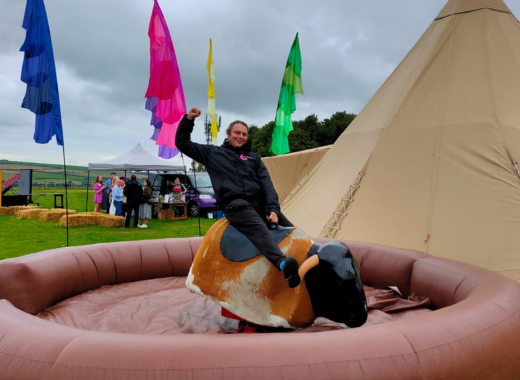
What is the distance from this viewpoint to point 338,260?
2.66 meters

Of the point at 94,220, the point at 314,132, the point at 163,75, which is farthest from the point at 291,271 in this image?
the point at 314,132

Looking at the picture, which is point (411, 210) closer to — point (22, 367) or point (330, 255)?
point (330, 255)

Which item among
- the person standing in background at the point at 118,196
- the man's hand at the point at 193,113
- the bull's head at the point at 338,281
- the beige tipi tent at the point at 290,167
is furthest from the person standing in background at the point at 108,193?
the bull's head at the point at 338,281

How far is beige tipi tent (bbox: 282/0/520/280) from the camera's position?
506 centimetres

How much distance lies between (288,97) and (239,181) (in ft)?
29.6

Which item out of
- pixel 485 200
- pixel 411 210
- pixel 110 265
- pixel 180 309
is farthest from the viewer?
pixel 411 210

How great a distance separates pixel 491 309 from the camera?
2.40 metres

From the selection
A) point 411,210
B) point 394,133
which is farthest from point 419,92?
point 411,210

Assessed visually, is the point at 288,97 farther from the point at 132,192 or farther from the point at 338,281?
the point at 338,281

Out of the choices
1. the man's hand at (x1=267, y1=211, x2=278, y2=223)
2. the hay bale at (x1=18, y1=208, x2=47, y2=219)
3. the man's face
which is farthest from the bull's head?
the hay bale at (x1=18, y1=208, x2=47, y2=219)

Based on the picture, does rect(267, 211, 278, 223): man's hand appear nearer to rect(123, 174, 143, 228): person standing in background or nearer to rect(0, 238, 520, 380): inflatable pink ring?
rect(0, 238, 520, 380): inflatable pink ring

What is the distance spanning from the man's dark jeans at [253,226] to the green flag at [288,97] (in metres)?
8.52

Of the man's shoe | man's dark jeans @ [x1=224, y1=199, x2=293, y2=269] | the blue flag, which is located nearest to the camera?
the man's shoe

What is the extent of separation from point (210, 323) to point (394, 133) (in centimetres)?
432
